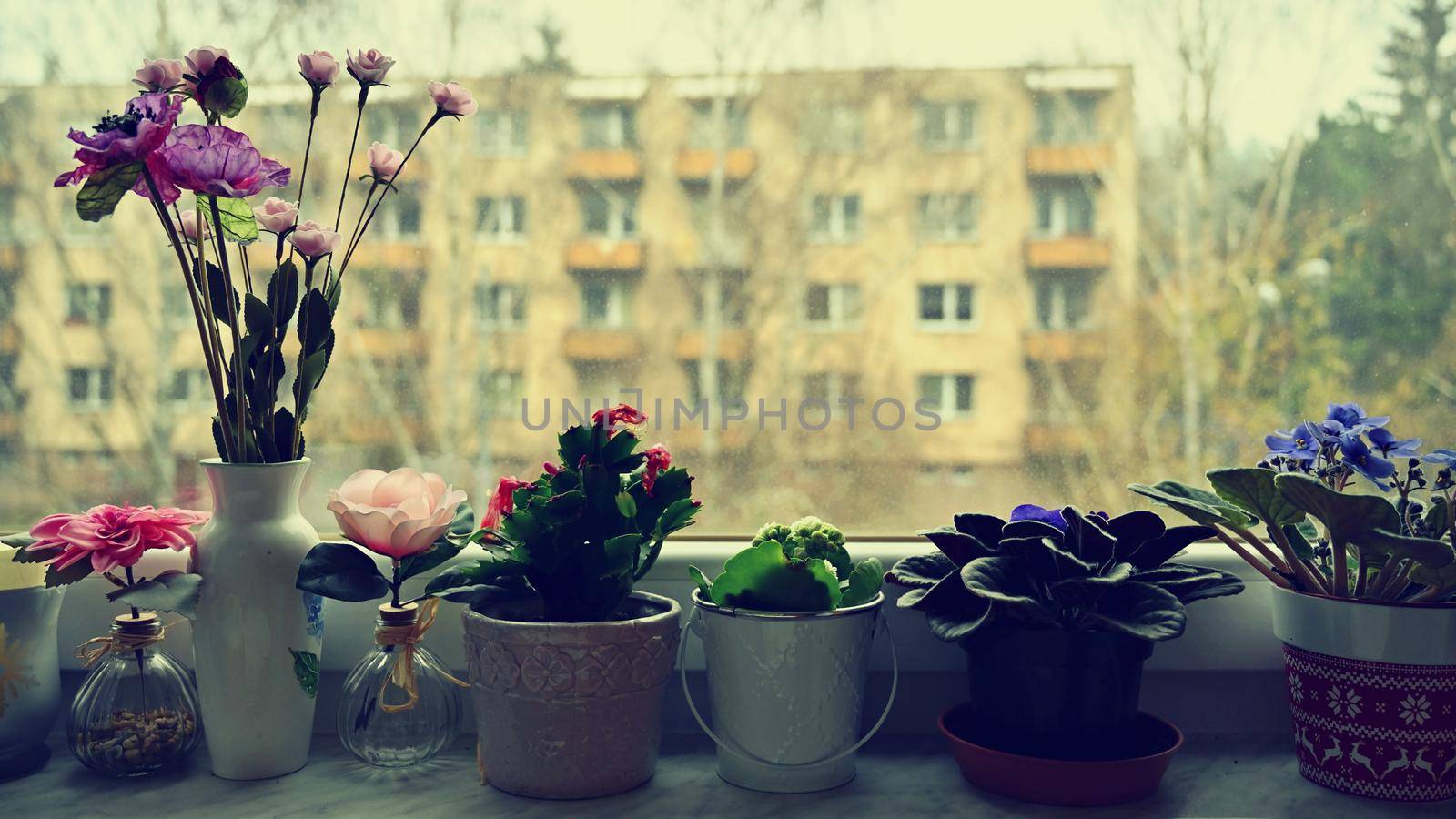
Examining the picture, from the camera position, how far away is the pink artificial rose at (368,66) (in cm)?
63

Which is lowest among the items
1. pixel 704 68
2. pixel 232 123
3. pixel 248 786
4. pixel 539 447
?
pixel 248 786

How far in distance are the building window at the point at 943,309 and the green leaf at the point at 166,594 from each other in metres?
0.82

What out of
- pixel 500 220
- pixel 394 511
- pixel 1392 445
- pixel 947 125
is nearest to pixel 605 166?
pixel 500 220

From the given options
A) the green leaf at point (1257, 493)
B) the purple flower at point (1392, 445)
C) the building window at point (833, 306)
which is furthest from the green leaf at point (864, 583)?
the building window at point (833, 306)

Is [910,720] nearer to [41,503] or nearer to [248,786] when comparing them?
[248,786]

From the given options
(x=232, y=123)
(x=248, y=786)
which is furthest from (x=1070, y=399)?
(x=232, y=123)

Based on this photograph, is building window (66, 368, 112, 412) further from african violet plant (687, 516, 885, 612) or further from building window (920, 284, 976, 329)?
building window (920, 284, 976, 329)

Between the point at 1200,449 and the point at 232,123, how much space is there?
45.4 inches

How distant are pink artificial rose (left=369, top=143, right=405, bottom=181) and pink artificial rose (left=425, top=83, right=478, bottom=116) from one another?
0.18 ft

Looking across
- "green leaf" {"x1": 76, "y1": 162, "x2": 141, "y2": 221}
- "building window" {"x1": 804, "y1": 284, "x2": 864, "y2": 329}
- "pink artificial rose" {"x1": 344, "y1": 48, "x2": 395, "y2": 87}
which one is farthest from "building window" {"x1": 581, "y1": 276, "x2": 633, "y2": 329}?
"green leaf" {"x1": 76, "y1": 162, "x2": 141, "y2": 221}

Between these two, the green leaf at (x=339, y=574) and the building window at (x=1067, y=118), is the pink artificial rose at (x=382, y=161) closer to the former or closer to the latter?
the green leaf at (x=339, y=574)

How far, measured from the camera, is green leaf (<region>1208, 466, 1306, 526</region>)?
61 cm

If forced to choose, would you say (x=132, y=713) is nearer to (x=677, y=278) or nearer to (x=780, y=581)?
(x=780, y=581)

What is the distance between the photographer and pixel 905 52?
109 centimetres
